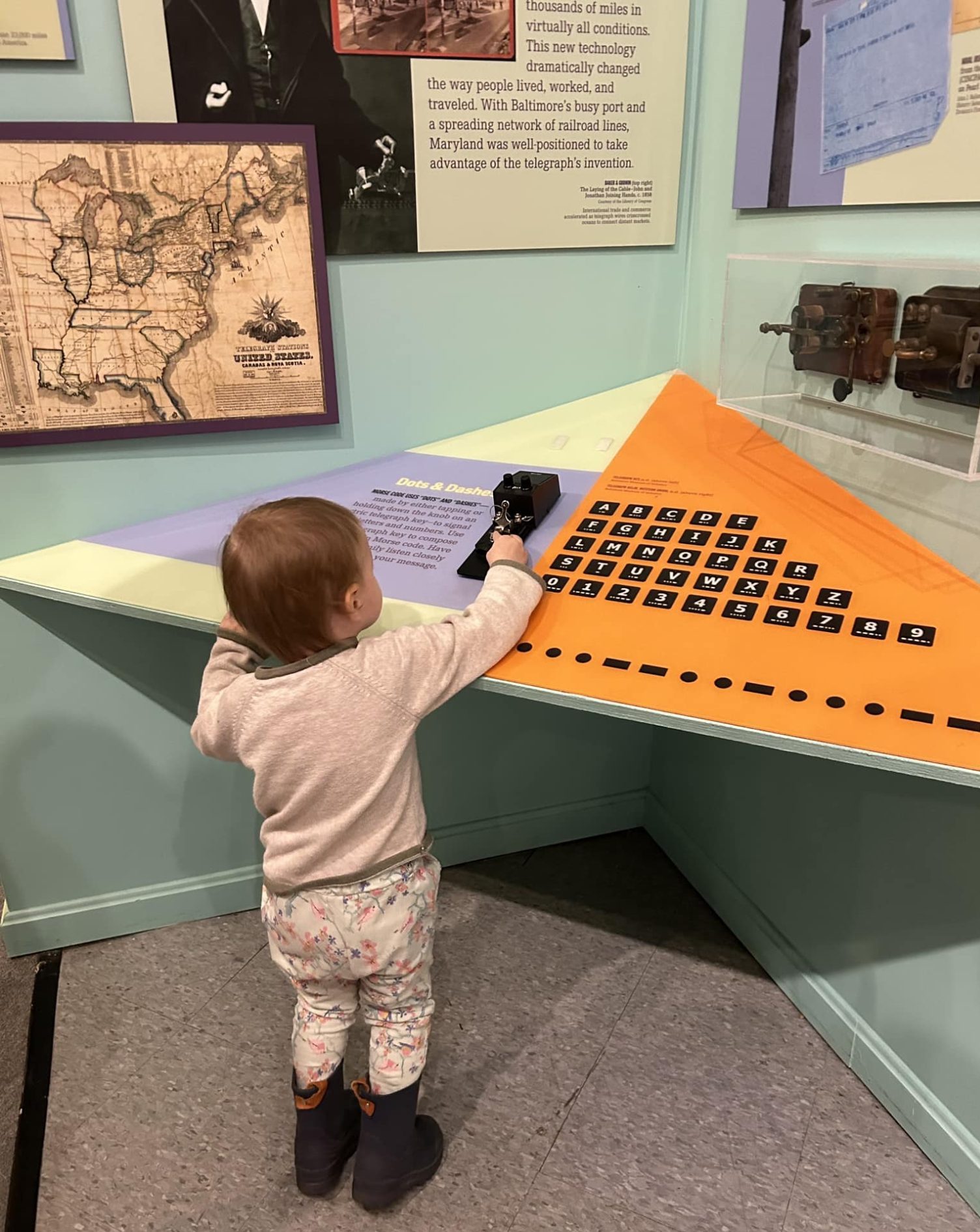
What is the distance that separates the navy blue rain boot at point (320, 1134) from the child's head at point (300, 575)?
662mm

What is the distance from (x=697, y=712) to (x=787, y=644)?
155 mm

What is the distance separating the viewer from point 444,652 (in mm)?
1002

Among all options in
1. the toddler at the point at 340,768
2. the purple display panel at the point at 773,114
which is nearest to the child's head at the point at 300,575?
the toddler at the point at 340,768

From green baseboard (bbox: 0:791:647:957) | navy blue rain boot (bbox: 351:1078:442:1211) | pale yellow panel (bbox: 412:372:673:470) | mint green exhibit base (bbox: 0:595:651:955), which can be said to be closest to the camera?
navy blue rain boot (bbox: 351:1078:442:1211)

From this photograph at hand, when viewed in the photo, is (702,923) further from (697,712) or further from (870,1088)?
(697,712)

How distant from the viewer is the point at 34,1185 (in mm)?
1309

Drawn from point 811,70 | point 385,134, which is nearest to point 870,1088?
point 811,70

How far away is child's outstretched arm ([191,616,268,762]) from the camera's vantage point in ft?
3.44

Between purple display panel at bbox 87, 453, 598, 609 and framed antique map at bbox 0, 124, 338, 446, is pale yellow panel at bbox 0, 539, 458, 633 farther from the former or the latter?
framed antique map at bbox 0, 124, 338, 446

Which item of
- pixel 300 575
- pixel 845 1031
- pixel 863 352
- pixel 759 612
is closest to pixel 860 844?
pixel 845 1031

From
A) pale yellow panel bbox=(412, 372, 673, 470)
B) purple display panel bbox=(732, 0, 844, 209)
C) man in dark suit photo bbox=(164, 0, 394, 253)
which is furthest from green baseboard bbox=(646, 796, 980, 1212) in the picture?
man in dark suit photo bbox=(164, 0, 394, 253)

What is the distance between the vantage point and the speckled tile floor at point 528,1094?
4.17 feet

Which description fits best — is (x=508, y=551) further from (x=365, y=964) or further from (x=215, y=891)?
(x=215, y=891)

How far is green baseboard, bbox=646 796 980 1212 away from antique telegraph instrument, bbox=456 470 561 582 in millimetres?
943
